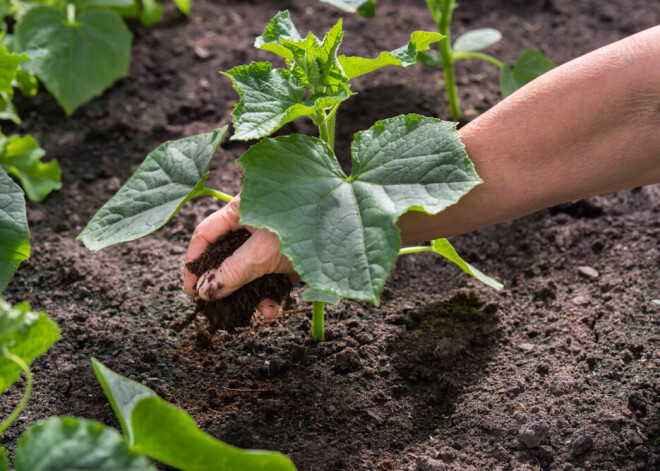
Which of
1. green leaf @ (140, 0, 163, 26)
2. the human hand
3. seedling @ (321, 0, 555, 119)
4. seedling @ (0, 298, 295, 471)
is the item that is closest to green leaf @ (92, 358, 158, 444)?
seedling @ (0, 298, 295, 471)

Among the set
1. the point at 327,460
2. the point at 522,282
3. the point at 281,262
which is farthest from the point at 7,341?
the point at 522,282

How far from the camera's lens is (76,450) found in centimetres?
126

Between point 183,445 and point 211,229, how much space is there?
82 centimetres

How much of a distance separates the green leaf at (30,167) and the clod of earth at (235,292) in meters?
1.21

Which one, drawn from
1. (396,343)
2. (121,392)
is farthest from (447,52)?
(121,392)

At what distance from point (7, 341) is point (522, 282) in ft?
5.98

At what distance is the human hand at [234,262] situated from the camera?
6.33 feet

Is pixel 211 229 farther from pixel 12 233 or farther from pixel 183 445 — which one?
pixel 183 445

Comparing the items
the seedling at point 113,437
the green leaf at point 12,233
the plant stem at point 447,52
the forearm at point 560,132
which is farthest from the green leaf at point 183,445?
the plant stem at point 447,52

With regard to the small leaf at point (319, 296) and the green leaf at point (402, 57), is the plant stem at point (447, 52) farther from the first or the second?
the small leaf at point (319, 296)

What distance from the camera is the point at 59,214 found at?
120 inches

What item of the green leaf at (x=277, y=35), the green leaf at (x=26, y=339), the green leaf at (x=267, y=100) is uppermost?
the green leaf at (x=277, y=35)

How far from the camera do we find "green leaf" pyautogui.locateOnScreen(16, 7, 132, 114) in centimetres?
337

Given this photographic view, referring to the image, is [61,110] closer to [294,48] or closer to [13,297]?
[13,297]
